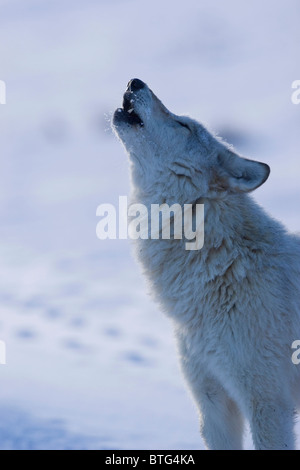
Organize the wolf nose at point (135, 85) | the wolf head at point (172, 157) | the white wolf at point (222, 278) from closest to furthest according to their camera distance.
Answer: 1. the white wolf at point (222, 278)
2. the wolf head at point (172, 157)
3. the wolf nose at point (135, 85)

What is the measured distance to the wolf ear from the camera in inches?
265

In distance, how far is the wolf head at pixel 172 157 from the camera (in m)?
7.00

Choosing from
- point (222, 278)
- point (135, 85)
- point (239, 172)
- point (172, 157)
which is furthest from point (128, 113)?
point (222, 278)

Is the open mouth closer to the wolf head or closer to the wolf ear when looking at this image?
the wolf head

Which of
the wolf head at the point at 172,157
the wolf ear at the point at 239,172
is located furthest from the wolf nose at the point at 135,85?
the wolf ear at the point at 239,172

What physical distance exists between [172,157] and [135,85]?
0.99 meters

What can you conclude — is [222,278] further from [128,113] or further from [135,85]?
[135,85]

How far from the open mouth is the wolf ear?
995 millimetres

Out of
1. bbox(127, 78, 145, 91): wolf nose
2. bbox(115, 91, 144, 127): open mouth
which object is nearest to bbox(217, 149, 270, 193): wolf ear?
bbox(115, 91, 144, 127): open mouth

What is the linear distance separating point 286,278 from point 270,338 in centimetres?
65

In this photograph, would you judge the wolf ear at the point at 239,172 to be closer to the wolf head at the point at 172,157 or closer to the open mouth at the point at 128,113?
the wolf head at the point at 172,157
